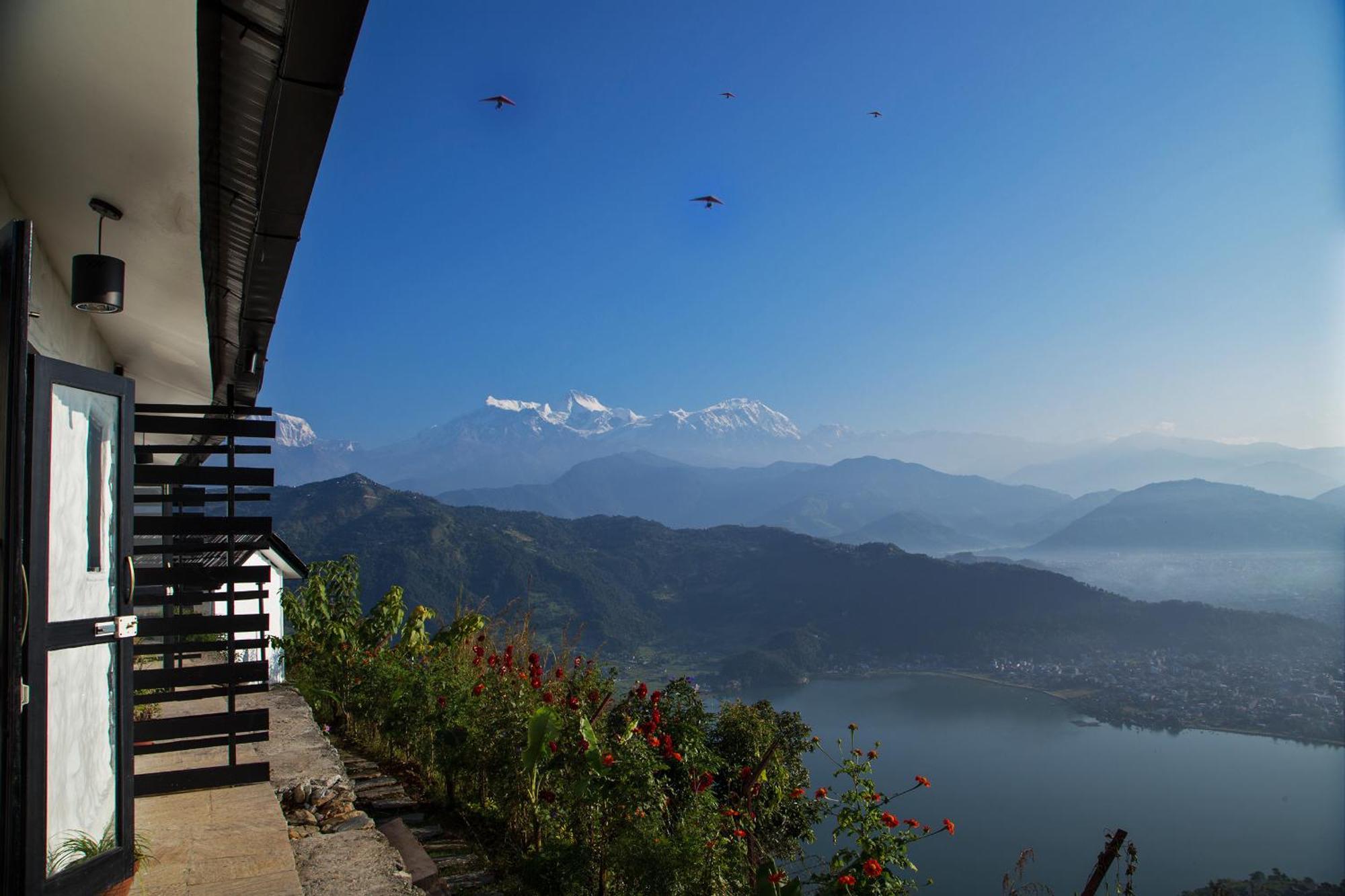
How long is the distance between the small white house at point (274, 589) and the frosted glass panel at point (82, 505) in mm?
7151

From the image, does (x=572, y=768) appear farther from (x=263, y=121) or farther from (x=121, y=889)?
(x=263, y=121)

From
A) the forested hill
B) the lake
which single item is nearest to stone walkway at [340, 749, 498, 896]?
the lake

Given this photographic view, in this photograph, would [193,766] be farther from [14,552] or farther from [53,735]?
[14,552]

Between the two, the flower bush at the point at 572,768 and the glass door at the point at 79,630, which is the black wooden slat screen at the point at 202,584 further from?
the flower bush at the point at 572,768

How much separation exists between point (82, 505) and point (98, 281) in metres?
0.77

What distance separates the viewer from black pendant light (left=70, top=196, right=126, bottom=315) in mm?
2496

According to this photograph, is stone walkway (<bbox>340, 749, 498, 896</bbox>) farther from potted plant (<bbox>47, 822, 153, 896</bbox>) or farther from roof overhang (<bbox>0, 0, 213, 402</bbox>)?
roof overhang (<bbox>0, 0, 213, 402</bbox>)

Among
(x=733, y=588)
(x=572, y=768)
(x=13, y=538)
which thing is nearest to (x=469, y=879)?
(x=572, y=768)

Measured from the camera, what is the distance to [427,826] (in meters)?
3.81

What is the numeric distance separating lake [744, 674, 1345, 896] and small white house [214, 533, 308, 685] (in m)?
19.5

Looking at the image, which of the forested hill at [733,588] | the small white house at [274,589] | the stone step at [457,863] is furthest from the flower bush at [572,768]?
the forested hill at [733,588]

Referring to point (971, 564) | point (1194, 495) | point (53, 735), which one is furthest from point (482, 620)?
point (1194, 495)

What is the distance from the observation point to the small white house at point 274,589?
32.5ft

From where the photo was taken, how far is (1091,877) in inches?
98.4
